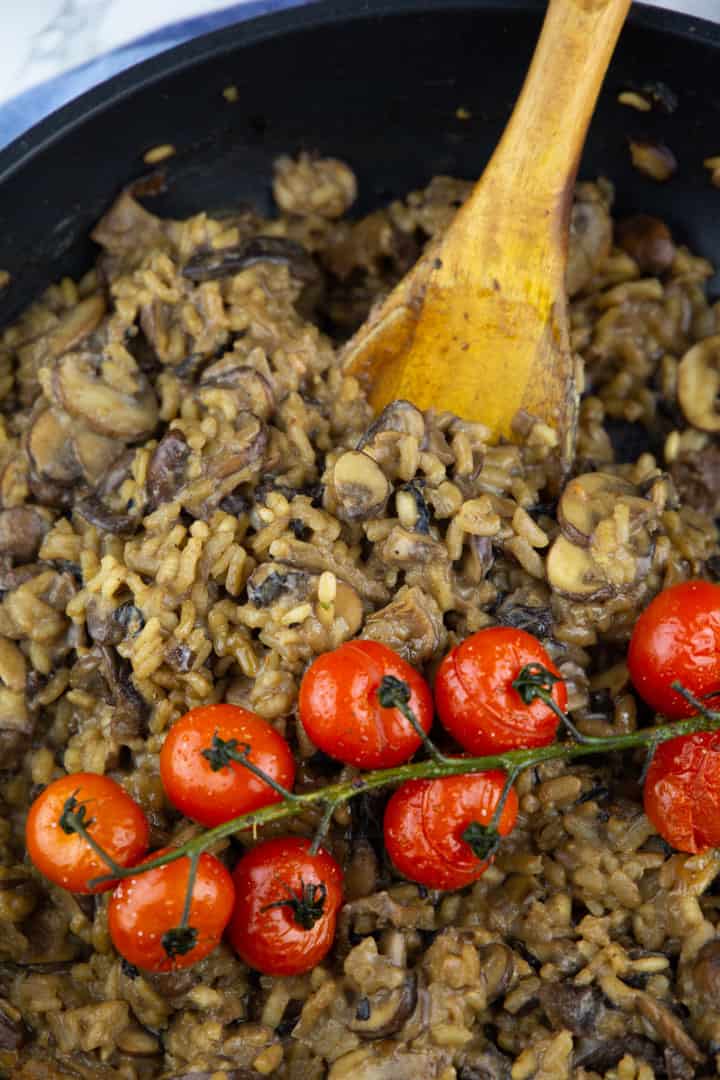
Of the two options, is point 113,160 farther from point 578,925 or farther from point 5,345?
point 578,925

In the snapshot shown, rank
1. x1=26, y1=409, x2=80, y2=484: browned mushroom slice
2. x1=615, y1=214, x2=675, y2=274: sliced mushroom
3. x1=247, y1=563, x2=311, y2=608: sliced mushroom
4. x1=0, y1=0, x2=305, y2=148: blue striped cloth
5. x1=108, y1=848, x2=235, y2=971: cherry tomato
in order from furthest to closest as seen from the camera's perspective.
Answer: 1. x1=615, y1=214, x2=675, y2=274: sliced mushroom
2. x1=0, y1=0, x2=305, y2=148: blue striped cloth
3. x1=26, y1=409, x2=80, y2=484: browned mushroom slice
4. x1=247, y1=563, x2=311, y2=608: sliced mushroom
5. x1=108, y1=848, x2=235, y2=971: cherry tomato

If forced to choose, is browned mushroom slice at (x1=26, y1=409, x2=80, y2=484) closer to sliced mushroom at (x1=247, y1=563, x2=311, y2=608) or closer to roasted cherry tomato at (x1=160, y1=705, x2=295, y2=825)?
sliced mushroom at (x1=247, y1=563, x2=311, y2=608)

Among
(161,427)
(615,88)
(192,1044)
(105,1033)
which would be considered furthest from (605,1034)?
(615,88)

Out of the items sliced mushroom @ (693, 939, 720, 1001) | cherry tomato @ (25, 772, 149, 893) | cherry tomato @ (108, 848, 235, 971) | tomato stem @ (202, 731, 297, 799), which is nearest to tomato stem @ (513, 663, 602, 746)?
tomato stem @ (202, 731, 297, 799)

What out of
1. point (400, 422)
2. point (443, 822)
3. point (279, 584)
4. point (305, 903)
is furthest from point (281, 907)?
point (400, 422)

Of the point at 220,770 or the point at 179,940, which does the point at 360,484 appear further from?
the point at 179,940
